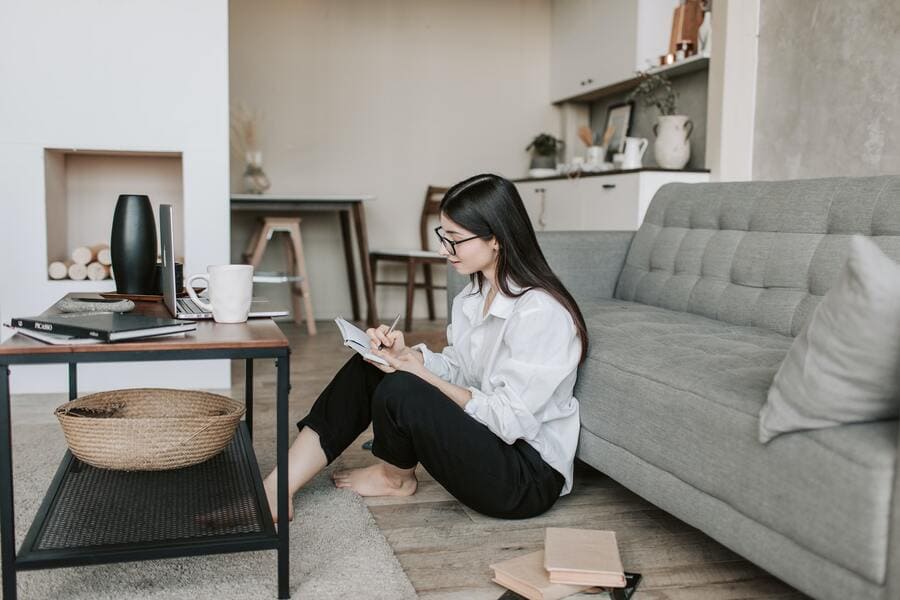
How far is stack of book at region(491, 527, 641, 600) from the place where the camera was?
1.70m

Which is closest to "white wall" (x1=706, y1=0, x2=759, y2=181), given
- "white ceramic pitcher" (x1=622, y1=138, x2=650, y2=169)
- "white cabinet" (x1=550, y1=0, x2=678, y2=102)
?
"white ceramic pitcher" (x1=622, y1=138, x2=650, y2=169)

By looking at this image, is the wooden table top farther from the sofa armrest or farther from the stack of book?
the sofa armrest

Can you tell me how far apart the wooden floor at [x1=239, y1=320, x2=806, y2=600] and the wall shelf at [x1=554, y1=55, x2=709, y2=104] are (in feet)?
8.65

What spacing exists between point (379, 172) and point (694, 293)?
355cm

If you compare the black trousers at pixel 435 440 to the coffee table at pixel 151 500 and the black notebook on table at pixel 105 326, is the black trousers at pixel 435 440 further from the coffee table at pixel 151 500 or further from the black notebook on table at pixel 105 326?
the black notebook on table at pixel 105 326

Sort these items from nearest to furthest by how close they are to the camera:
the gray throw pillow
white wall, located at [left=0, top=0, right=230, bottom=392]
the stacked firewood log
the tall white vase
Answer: the gray throw pillow, white wall, located at [left=0, top=0, right=230, bottom=392], the stacked firewood log, the tall white vase

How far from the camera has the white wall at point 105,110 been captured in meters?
3.40

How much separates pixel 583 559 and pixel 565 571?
2.4 inches

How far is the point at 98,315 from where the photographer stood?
5.87ft

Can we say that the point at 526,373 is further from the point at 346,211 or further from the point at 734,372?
the point at 346,211

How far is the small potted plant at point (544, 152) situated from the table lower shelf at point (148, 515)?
158 inches

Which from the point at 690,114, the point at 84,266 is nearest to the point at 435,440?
the point at 84,266

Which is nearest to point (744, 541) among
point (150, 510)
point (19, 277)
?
point (150, 510)

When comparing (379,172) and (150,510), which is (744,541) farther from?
(379,172)
